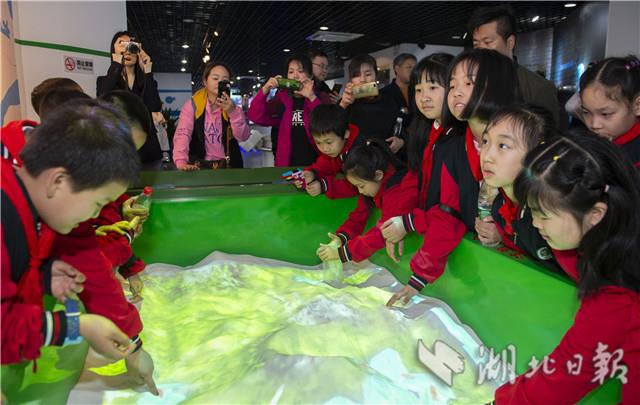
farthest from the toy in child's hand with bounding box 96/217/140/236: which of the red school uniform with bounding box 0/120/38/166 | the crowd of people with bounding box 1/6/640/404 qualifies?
the red school uniform with bounding box 0/120/38/166

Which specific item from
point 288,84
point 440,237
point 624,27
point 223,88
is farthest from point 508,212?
point 624,27

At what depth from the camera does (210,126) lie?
2.60m

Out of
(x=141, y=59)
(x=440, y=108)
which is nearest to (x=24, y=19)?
(x=141, y=59)

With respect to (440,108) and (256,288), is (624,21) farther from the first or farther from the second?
(256,288)

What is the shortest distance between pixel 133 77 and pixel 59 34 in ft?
2.68

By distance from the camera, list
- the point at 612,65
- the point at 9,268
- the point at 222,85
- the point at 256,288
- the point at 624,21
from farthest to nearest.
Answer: the point at 624,21 < the point at 222,85 < the point at 256,288 < the point at 612,65 < the point at 9,268

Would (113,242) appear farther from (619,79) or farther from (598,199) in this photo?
(619,79)

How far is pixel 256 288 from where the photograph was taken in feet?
6.40

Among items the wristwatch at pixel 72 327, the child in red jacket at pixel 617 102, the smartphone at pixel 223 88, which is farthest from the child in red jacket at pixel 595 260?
the smartphone at pixel 223 88

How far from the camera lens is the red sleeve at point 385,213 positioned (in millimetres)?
1847

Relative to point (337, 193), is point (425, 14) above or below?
above

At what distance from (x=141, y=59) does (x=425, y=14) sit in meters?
5.43

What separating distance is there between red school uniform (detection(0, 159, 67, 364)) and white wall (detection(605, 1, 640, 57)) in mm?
3854

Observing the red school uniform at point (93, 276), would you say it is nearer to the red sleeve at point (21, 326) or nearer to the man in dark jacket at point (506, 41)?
the red sleeve at point (21, 326)
